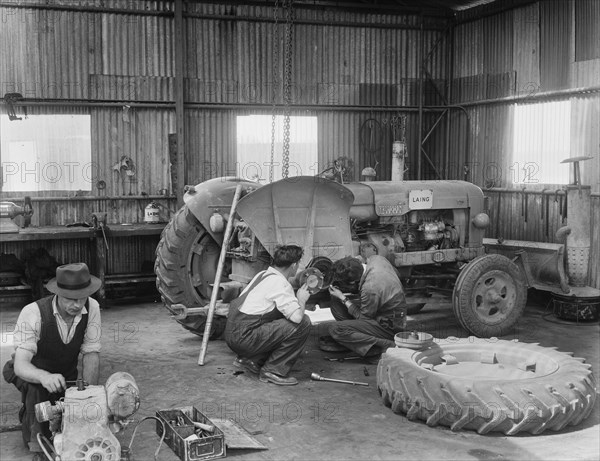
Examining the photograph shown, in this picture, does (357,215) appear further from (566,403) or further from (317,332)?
(566,403)

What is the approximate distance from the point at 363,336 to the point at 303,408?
4.29 feet

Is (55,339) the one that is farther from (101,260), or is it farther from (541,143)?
(541,143)

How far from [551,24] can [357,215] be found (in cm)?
438

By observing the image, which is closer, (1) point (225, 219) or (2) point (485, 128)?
(1) point (225, 219)

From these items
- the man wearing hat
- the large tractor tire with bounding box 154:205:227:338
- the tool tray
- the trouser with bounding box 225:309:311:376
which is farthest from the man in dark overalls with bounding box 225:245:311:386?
the man wearing hat

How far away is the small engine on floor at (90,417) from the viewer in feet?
12.5

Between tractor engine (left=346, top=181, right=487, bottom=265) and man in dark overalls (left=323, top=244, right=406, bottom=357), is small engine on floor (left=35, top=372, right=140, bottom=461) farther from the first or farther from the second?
tractor engine (left=346, top=181, right=487, bottom=265)

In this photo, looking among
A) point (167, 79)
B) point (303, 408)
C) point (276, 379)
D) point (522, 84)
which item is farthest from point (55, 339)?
point (522, 84)

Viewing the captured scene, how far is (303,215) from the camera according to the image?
711 cm

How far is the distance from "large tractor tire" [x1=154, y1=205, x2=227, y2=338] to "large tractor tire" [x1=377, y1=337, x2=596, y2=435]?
2.46 metres

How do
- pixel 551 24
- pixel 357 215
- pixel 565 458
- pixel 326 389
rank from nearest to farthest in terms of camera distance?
pixel 565 458
pixel 326 389
pixel 357 215
pixel 551 24

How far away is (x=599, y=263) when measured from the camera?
29.8ft

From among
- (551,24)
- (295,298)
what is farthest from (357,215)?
(551,24)

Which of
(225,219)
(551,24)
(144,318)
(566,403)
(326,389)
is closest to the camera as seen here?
(566,403)
